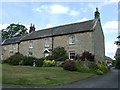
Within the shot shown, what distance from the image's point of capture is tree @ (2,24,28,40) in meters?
84.6

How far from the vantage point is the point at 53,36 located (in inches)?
1470

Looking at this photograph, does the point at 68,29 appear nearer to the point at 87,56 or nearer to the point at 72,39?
the point at 72,39

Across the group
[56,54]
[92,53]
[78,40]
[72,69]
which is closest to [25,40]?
[56,54]

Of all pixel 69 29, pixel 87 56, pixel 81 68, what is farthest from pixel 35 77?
pixel 69 29

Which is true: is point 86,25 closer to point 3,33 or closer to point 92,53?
point 92,53

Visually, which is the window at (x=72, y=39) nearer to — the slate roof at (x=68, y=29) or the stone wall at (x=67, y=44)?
the stone wall at (x=67, y=44)

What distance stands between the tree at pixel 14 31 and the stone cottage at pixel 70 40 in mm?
42325

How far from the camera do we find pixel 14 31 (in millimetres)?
84500

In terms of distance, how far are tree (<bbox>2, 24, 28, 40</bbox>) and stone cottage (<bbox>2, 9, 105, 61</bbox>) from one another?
42325 mm

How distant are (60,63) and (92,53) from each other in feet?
20.6

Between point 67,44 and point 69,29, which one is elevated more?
point 69,29

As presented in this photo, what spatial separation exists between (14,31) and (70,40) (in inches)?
2193

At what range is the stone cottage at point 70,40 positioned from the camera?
106ft

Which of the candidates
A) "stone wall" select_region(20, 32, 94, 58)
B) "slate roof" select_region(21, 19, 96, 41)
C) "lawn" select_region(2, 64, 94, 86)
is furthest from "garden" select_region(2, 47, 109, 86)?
"slate roof" select_region(21, 19, 96, 41)
